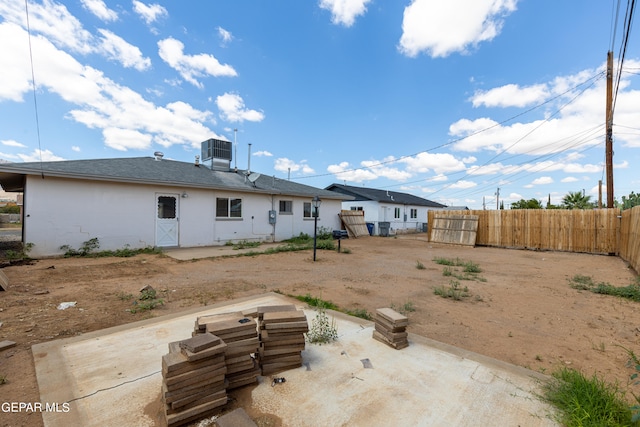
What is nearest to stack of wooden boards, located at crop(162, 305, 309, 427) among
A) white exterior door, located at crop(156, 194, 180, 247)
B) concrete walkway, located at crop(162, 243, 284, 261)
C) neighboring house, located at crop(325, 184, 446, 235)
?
concrete walkway, located at crop(162, 243, 284, 261)

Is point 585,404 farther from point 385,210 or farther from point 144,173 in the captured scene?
point 385,210

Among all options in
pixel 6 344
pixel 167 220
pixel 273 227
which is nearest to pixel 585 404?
pixel 6 344

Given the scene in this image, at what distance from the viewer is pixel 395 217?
27641 mm

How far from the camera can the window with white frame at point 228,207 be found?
13172 millimetres

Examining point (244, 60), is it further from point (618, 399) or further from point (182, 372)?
point (618, 399)

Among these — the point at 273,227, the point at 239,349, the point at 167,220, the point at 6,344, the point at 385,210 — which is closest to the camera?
the point at 239,349

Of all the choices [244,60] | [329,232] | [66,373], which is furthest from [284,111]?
[66,373]

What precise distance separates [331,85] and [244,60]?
601 cm

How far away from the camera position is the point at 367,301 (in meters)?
5.36

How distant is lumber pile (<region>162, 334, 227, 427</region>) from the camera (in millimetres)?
2000

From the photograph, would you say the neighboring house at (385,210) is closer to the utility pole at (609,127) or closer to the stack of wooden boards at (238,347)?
the utility pole at (609,127)

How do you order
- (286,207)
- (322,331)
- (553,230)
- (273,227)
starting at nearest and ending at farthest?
(322,331)
(553,230)
(273,227)
(286,207)

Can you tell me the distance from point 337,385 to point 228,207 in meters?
12.1

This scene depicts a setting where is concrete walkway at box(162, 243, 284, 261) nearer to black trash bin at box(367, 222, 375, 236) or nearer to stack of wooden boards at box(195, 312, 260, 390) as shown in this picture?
stack of wooden boards at box(195, 312, 260, 390)
